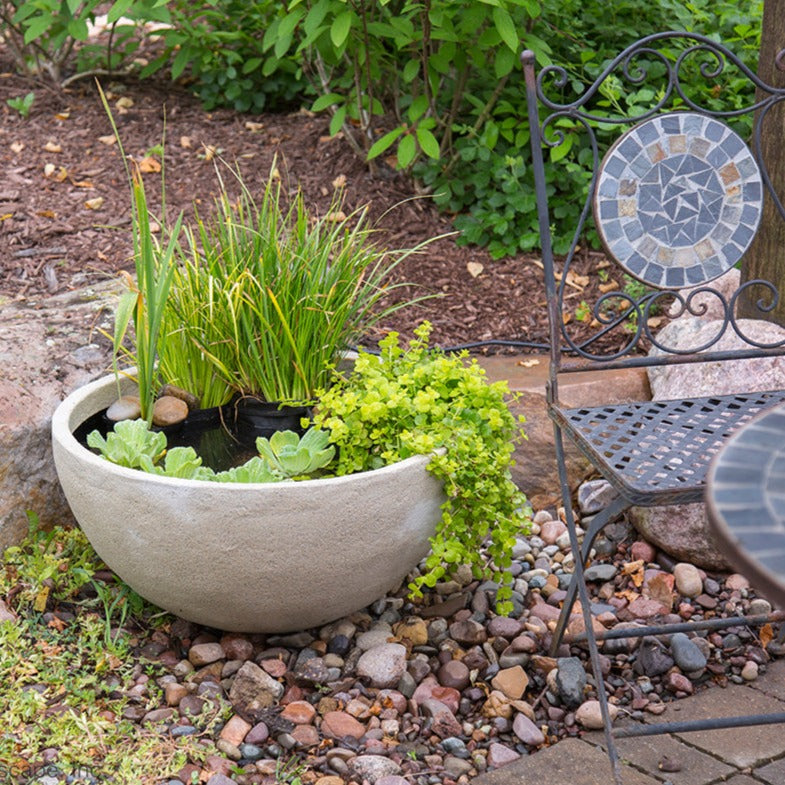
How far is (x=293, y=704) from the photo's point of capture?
2.48 meters

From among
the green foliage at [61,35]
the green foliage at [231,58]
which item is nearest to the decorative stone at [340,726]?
the green foliage at [61,35]

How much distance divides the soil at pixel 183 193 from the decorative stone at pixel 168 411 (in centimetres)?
97

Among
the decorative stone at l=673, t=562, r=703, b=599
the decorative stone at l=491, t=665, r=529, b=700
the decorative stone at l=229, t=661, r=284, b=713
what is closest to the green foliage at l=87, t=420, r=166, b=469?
the decorative stone at l=229, t=661, r=284, b=713

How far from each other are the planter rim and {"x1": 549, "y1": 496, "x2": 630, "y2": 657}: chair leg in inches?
15.9

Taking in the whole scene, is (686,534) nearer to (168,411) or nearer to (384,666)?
(384,666)

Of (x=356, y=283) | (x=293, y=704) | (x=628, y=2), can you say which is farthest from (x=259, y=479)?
(x=628, y=2)

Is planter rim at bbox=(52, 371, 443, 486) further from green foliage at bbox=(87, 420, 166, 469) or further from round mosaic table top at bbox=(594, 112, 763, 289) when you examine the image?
round mosaic table top at bbox=(594, 112, 763, 289)

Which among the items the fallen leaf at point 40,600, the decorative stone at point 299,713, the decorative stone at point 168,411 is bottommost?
the decorative stone at point 299,713

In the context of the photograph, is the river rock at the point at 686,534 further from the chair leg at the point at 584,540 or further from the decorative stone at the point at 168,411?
the decorative stone at the point at 168,411

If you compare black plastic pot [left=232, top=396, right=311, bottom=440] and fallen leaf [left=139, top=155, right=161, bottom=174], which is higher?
fallen leaf [left=139, top=155, right=161, bottom=174]

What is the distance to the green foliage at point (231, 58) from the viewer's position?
4.94m

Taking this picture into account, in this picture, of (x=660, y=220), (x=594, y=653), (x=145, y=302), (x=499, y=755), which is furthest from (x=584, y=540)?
(x=145, y=302)

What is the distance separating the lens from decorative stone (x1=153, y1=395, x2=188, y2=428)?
2.91 metres

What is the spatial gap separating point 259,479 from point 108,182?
95.7 inches
